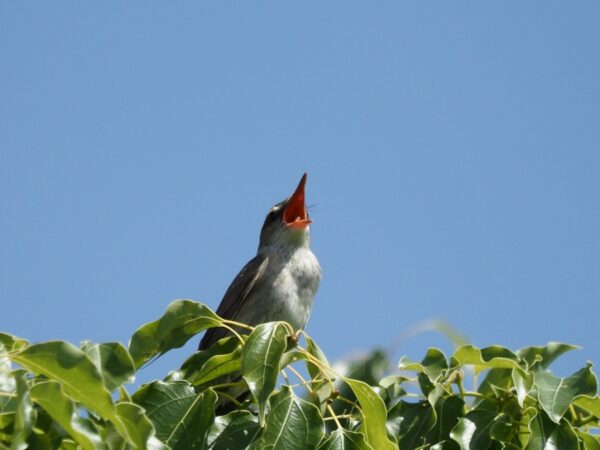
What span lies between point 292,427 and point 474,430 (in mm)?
788

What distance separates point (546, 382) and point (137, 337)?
5.19 feet

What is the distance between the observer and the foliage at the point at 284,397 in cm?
280

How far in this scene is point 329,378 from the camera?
3.71 m

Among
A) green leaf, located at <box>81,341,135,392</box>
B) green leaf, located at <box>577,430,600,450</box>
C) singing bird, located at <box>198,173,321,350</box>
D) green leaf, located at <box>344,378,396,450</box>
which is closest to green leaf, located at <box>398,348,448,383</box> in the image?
green leaf, located at <box>344,378,396,450</box>

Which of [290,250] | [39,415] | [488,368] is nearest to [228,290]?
[290,250]

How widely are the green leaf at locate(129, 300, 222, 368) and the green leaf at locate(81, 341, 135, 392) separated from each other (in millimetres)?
559

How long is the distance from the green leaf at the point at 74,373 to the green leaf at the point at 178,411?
763 mm

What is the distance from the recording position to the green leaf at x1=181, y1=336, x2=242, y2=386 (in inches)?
150

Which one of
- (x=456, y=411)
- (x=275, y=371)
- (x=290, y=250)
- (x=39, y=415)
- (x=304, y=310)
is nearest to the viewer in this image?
(x=39, y=415)

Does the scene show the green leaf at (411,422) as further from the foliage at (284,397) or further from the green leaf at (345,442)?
the green leaf at (345,442)

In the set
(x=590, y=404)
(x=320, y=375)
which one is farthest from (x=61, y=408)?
(x=590, y=404)

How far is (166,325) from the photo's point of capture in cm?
369

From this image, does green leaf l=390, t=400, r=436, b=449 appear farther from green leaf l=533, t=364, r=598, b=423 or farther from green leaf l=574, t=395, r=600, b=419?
green leaf l=574, t=395, r=600, b=419

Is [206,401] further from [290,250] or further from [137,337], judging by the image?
[290,250]
